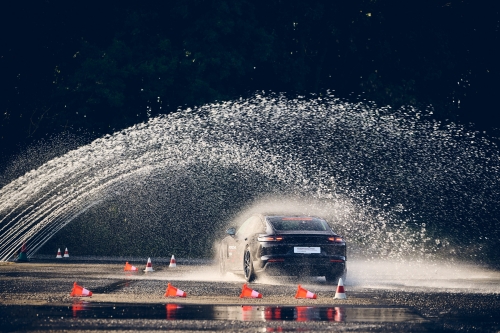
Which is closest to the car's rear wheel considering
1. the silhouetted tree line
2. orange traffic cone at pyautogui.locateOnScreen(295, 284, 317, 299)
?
orange traffic cone at pyautogui.locateOnScreen(295, 284, 317, 299)

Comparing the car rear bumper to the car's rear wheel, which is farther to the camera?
the car's rear wheel

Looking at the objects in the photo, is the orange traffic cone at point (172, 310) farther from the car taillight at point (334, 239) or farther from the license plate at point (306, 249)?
the car taillight at point (334, 239)

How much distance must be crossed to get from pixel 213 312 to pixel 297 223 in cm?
661

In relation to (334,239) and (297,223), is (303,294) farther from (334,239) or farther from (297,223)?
(297,223)

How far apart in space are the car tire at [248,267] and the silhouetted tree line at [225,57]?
66.9ft

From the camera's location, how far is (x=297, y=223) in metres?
19.0

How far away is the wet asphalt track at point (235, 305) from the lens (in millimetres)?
11242

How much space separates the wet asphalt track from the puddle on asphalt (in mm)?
13

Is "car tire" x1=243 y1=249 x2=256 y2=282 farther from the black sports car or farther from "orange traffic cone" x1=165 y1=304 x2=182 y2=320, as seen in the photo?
"orange traffic cone" x1=165 y1=304 x2=182 y2=320

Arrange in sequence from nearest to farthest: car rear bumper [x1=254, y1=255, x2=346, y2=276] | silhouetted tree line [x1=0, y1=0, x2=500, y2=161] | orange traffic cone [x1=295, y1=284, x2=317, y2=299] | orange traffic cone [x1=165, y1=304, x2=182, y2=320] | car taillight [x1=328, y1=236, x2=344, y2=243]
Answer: orange traffic cone [x1=165, y1=304, x2=182, y2=320] < orange traffic cone [x1=295, y1=284, x2=317, y2=299] < car rear bumper [x1=254, y1=255, x2=346, y2=276] < car taillight [x1=328, y1=236, x2=344, y2=243] < silhouetted tree line [x1=0, y1=0, x2=500, y2=161]

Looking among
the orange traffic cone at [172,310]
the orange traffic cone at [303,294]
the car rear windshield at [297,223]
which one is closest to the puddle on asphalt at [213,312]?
the orange traffic cone at [172,310]

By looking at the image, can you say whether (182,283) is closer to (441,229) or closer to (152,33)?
(441,229)

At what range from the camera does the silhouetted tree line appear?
38062 millimetres

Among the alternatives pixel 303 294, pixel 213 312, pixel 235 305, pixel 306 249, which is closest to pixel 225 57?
pixel 306 249
